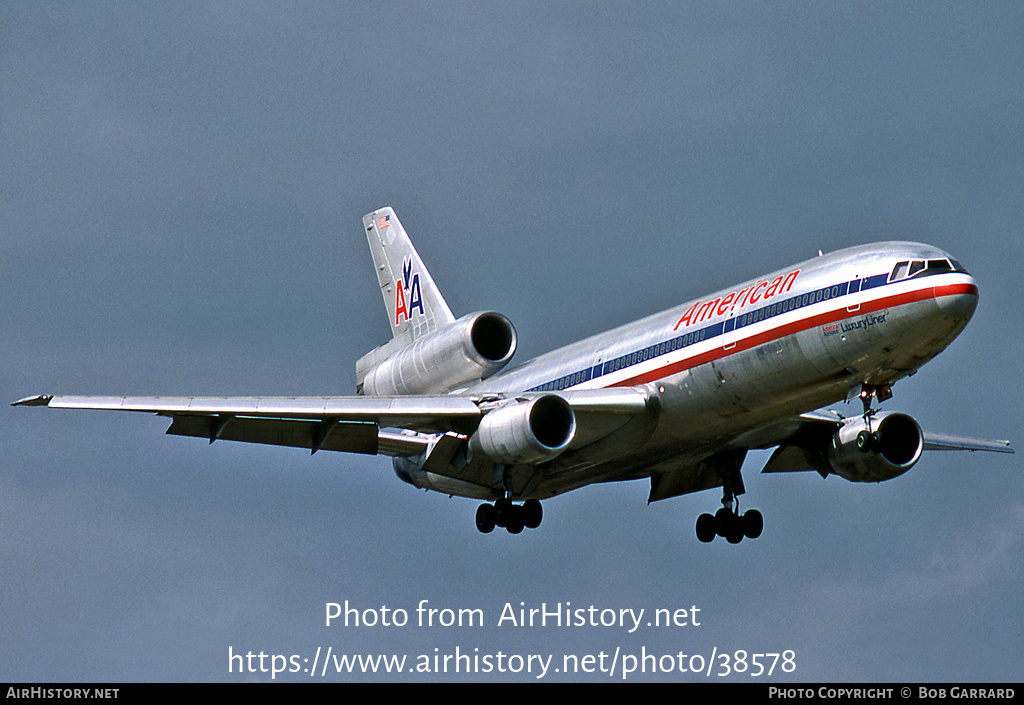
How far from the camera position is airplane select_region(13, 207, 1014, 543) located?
3388cm

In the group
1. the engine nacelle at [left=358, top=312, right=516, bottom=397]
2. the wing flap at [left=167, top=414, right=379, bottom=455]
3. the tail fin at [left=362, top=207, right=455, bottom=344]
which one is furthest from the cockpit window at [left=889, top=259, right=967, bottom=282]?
the tail fin at [left=362, top=207, right=455, bottom=344]

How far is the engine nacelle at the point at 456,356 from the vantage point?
43000 millimetres

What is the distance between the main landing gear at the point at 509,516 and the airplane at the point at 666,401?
0.17 feet

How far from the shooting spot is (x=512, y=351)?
43531mm

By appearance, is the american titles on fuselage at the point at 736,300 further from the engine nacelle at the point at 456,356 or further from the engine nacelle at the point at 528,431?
the engine nacelle at the point at 456,356

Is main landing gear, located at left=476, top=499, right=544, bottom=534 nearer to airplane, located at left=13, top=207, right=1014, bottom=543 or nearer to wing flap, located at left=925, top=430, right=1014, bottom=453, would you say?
→ airplane, located at left=13, top=207, right=1014, bottom=543

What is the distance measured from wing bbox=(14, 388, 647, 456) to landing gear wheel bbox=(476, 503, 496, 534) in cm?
298

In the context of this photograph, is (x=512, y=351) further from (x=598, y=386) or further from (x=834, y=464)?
(x=834, y=464)

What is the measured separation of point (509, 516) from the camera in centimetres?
4194

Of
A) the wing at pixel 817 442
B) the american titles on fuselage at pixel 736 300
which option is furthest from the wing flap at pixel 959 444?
the american titles on fuselage at pixel 736 300

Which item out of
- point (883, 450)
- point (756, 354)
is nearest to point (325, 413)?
point (756, 354)
